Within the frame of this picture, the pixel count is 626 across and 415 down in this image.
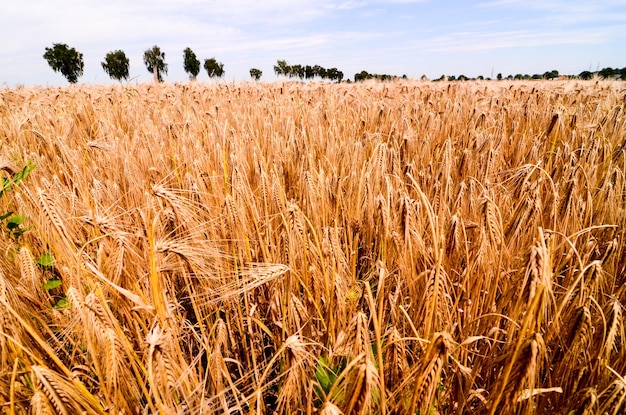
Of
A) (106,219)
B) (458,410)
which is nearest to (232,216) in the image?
(106,219)

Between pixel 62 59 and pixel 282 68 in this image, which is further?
pixel 62 59

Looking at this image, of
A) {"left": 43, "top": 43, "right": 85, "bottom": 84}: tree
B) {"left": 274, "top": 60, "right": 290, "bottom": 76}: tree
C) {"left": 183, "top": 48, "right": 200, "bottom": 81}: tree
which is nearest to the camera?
{"left": 274, "top": 60, "right": 290, "bottom": 76}: tree

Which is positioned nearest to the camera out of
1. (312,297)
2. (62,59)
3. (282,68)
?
(312,297)

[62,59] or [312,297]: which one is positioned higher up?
[62,59]

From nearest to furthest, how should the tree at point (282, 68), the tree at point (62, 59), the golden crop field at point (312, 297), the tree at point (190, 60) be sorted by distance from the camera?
the golden crop field at point (312, 297) < the tree at point (282, 68) < the tree at point (62, 59) < the tree at point (190, 60)

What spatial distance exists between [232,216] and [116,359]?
635 millimetres

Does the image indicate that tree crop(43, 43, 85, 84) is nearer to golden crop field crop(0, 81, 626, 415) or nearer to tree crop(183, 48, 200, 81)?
tree crop(183, 48, 200, 81)

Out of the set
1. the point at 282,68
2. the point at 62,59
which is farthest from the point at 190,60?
the point at 282,68

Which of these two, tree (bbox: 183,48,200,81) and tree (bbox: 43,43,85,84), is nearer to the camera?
tree (bbox: 43,43,85,84)

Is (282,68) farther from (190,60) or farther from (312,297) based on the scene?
(190,60)

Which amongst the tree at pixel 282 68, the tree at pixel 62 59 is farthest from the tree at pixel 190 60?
the tree at pixel 282 68

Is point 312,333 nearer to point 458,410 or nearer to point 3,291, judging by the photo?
point 458,410

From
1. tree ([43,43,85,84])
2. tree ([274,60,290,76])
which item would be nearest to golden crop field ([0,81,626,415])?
tree ([274,60,290,76])

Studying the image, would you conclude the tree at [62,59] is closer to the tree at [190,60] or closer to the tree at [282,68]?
the tree at [190,60]
